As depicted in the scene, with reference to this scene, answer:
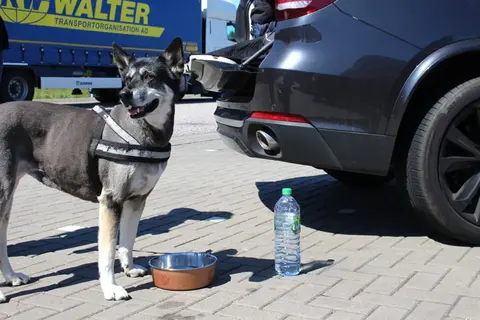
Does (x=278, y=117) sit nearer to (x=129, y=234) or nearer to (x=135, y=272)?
(x=129, y=234)

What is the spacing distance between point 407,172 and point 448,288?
96 centimetres

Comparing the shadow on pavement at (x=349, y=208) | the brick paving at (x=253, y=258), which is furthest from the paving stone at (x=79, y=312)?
the shadow on pavement at (x=349, y=208)

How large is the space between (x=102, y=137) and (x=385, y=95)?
189 cm

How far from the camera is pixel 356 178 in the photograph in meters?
6.20

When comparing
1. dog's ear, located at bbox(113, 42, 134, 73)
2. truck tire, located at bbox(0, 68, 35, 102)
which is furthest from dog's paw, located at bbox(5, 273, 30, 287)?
truck tire, located at bbox(0, 68, 35, 102)

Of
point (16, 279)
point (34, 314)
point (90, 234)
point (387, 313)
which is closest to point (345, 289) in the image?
point (387, 313)

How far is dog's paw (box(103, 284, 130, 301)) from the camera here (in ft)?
10.9

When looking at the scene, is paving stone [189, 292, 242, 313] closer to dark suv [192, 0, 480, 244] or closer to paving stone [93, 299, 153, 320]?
paving stone [93, 299, 153, 320]

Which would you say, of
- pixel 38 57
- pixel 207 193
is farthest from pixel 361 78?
pixel 38 57

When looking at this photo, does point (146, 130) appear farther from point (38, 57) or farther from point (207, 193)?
point (38, 57)

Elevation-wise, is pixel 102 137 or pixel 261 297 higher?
pixel 102 137

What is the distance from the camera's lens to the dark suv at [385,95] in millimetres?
3930

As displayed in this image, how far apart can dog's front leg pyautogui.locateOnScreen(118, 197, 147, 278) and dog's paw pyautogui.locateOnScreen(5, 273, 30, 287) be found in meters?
0.60

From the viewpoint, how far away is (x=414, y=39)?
154 inches
